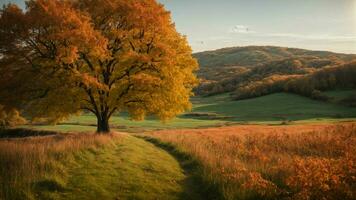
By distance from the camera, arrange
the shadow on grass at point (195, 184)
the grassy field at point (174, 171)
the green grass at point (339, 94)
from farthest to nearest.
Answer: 1. the green grass at point (339, 94)
2. the shadow on grass at point (195, 184)
3. the grassy field at point (174, 171)

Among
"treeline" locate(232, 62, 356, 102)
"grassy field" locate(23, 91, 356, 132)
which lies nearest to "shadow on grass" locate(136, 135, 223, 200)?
"grassy field" locate(23, 91, 356, 132)

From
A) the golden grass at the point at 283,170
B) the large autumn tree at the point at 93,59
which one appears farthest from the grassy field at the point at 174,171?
the large autumn tree at the point at 93,59

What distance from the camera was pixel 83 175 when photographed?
15.5 meters

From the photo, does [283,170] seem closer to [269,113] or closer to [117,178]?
[117,178]

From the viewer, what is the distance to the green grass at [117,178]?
45.2 ft

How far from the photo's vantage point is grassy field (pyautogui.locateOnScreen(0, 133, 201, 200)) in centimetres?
1356

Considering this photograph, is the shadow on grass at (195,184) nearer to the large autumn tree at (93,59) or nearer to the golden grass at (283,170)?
the golden grass at (283,170)

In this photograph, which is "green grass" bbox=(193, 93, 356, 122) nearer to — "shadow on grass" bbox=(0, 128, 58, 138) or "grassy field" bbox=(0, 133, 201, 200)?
"shadow on grass" bbox=(0, 128, 58, 138)

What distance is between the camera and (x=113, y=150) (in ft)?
72.9

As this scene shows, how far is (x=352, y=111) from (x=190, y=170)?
92.1 metres

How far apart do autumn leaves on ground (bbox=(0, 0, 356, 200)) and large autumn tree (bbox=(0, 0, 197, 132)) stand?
90 millimetres

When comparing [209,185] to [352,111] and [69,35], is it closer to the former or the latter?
[69,35]

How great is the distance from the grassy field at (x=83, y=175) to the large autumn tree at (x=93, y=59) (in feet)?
35.3

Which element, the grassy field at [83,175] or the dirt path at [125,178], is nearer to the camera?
the grassy field at [83,175]
